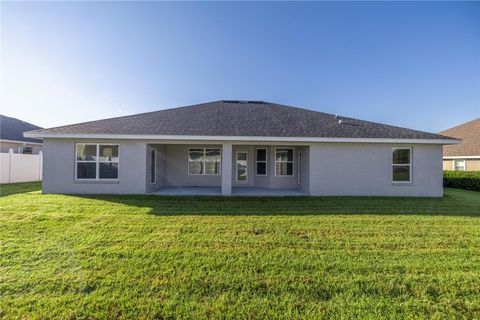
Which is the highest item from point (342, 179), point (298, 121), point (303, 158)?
point (298, 121)

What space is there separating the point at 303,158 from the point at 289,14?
919 centimetres

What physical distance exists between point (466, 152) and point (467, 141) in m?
2.03

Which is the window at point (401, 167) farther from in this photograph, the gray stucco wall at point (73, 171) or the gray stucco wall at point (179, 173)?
the gray stucco wall at point (73, 171)

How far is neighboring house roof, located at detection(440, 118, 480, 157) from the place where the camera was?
18611 millimetres

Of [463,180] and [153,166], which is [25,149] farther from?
[463,180]

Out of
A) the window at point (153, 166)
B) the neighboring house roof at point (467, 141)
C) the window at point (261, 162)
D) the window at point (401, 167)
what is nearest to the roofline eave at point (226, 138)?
the window at point (401, 167)

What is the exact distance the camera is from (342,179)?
1075 centimetres

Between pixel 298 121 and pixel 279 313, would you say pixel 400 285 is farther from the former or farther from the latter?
pixel 298 121

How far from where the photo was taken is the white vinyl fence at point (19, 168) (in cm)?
1439

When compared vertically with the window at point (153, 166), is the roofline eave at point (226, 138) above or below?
above

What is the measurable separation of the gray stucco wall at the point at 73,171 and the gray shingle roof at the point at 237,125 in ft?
2.30

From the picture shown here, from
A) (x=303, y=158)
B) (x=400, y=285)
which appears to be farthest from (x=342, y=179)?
(x=400, y=285)

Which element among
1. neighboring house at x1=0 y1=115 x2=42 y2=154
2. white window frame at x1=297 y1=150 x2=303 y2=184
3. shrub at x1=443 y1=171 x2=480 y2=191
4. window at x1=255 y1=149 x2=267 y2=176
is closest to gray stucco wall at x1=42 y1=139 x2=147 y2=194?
window at x1=255 y1=149 x2=267 y2=176

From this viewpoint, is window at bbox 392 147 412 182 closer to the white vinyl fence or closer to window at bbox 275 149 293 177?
window at bbox 275 149 293 177
